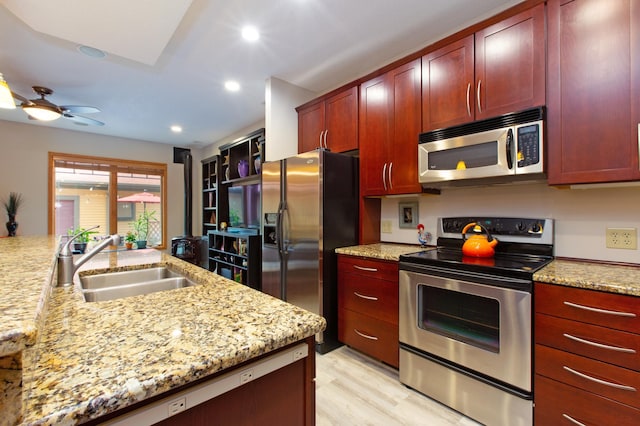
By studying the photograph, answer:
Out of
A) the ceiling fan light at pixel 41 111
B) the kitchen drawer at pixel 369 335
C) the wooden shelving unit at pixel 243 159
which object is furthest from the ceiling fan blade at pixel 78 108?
the kitchen drawer at pixel 369 335

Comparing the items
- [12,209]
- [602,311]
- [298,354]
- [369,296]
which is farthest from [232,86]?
[12,209]

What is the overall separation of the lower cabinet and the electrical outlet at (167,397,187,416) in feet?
5.53

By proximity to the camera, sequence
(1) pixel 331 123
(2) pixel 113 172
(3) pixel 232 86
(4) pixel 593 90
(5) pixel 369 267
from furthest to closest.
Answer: (2) pixel 113 172 < (3) pixel 232 86 < (1) pixel 331 123 < (5) pixel 369 267 < (4) pixel 593 90

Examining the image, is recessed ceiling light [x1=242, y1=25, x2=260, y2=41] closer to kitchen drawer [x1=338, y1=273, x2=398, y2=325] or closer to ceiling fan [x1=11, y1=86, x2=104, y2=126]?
ceiling fan [x1=11, y1=86, x2=104, y2=126]

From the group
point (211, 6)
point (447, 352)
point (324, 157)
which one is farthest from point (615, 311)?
point (211, 6)

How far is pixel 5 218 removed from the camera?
4.34m

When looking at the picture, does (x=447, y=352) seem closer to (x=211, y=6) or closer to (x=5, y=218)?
(x=211, y=6)

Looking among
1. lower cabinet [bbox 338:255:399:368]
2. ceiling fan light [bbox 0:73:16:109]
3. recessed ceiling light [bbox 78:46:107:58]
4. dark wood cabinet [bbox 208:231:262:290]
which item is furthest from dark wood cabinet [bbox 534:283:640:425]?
recessed ceiling light [bbox 78:46:107:58]

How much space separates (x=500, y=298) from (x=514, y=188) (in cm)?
91

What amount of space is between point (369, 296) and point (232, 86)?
8.90 feet

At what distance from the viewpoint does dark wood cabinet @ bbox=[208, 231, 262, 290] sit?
3.64 meters

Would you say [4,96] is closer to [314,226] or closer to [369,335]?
[314,226]

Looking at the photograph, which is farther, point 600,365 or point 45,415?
point 600,365

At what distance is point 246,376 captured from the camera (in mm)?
724
